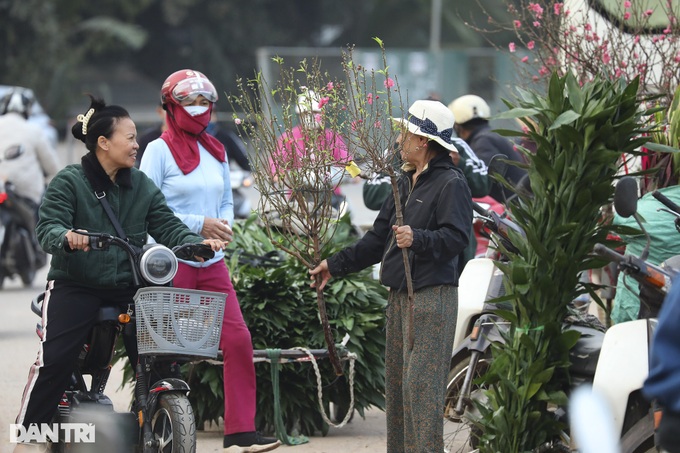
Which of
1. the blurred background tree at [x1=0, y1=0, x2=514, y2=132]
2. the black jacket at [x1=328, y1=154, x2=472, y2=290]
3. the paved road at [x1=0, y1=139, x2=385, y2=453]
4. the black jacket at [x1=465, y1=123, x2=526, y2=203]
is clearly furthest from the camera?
the blurred background tree at [x1=0, y1=0, x2=514, y2=132]

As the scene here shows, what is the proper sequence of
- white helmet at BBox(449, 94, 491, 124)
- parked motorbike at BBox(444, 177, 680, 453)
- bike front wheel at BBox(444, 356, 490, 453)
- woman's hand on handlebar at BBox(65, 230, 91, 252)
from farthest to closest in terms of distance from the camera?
white helmet at BBox(449, 94, 491, 124)
bike front wheel at BBox(444, 356, 490, 453)
woman's hand on handlebar at BBox(65, 230, 91, 252)
parked motorbike at BBox(444, 177, 680, 453)

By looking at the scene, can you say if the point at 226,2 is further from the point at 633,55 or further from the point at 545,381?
the point at 545,381

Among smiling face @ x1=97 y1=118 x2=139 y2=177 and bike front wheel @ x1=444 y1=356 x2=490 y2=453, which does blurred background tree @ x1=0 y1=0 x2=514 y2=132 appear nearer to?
bike front wheel @ x1=444 y1=356 x2=490 y2=453

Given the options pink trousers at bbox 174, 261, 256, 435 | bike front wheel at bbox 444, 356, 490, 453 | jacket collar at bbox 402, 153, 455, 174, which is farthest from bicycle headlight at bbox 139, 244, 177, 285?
bike front wheel at bbox 444, 356, 490, 453

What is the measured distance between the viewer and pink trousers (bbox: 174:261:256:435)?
21.5 feet

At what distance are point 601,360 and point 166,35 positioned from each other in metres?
47.2

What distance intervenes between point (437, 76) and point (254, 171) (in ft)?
92.2

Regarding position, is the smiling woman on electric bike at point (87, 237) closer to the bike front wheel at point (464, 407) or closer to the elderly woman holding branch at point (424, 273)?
the elderly woman holding branch at point (424, 273)

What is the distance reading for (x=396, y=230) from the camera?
567 cm

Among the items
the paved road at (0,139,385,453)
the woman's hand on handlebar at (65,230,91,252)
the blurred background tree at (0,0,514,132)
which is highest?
the blurred background tree at (0,0,514,132)

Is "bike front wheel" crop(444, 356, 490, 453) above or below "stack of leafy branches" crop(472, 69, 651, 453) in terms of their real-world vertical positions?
below

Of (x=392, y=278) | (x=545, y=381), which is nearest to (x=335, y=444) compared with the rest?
(x=392, y=278)

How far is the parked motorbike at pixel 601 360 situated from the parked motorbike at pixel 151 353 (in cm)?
129

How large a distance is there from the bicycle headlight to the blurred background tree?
3709 cm
